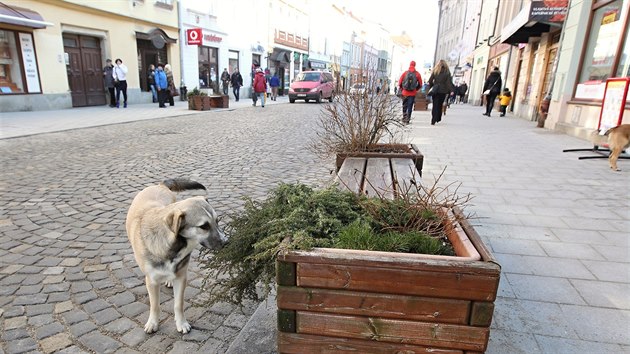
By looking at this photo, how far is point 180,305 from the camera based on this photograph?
2320mm

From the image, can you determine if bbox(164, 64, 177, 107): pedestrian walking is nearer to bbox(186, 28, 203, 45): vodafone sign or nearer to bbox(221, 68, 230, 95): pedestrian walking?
bbox(186, 28, 203, 45): vodafone sign

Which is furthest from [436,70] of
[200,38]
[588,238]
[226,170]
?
[200,38]

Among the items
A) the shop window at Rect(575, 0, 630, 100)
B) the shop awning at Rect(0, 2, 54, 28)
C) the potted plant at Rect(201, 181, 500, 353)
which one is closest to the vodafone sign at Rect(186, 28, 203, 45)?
the shop awning at Rect(0, 2, 54, 28)

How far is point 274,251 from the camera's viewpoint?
170 centimetres

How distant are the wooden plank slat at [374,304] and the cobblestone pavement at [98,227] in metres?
0.89

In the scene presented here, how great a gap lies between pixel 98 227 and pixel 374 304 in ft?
11.1

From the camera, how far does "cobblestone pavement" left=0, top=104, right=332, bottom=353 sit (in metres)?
2.29

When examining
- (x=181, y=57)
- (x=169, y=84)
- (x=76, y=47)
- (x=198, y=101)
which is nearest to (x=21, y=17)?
(x=76, y=47)

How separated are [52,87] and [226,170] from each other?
12512 millimetres

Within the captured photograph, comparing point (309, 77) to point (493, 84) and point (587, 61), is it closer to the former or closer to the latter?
point (493, 84)

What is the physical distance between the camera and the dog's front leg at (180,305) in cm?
229

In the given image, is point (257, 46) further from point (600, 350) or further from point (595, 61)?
point (600, 350)

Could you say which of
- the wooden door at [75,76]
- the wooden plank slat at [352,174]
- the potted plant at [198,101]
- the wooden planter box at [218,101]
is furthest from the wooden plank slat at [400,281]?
the wooden door at [75,76]

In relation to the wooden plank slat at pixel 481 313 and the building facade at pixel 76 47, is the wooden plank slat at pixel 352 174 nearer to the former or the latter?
the wooden plank slat at pixel 481 313
